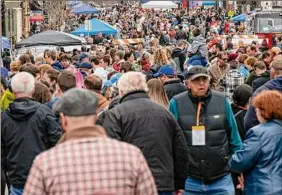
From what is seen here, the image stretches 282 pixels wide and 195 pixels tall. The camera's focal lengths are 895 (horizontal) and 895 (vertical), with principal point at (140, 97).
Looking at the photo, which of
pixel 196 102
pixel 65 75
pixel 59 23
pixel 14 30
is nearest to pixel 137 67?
pixel 65 75

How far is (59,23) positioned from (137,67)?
37.1 m

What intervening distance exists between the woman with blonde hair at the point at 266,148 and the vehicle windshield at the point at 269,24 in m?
32.0


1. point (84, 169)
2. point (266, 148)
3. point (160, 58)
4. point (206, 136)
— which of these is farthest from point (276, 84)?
point (160, 58)

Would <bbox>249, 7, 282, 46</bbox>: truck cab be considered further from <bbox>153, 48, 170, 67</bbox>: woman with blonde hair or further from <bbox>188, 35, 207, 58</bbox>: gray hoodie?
<bbox>153, 48, 170, 67</bbox>: woman with blonde hair

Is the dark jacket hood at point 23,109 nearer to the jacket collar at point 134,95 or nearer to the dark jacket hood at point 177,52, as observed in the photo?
the jacket collar at point 134,95

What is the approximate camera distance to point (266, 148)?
739cm

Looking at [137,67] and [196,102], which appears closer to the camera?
[196,102]

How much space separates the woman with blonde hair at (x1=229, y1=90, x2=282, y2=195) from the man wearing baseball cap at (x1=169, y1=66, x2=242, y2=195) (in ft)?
2.26

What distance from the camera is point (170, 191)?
7.70 meters

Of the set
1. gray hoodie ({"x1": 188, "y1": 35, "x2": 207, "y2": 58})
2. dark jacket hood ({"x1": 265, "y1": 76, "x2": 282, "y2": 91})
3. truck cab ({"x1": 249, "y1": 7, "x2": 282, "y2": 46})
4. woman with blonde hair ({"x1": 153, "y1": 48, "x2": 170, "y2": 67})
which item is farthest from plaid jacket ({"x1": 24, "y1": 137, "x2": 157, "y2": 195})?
truck cab ({"x1": 249, "y1": 7, "x2": 282, "y2": 46})

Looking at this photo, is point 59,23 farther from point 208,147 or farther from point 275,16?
point 208,147

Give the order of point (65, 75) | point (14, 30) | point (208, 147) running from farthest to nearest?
1. point (14, 30)
2. point (65, 75)
3. point (208, 147)

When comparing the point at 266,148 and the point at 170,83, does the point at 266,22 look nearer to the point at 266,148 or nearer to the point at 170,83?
the point at 170,83

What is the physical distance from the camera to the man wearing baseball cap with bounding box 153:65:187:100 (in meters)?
11.1
